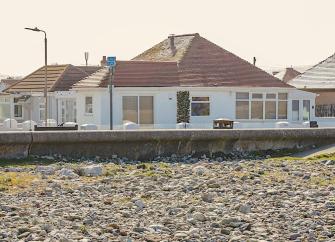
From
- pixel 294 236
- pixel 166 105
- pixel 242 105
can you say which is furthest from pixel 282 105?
pixel 294 236

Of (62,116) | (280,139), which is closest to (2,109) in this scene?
(62,116)

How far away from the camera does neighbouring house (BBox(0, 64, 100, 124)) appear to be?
159 ft

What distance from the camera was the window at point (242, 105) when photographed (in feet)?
146

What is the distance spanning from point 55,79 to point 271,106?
1444 cm

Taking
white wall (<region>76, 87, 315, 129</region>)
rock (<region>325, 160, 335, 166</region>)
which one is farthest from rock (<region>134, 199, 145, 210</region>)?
white wall (<region>76, 87, 315, 129</region>)

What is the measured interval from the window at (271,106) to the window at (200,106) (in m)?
3.53

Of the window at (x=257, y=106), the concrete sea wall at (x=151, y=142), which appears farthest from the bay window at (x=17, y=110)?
the concrete sea wall at (x=151, y=142)

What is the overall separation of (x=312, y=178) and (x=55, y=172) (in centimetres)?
662

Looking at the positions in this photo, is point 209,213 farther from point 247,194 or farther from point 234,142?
point 234,142

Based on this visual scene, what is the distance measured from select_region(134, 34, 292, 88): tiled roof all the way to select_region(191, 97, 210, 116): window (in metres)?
0.80

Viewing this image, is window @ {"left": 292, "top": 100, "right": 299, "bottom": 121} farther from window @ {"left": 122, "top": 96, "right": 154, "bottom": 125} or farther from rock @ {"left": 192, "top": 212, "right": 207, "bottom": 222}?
rock @ {"left": 192, "top": 212, "right": 207, "bottom": 222}

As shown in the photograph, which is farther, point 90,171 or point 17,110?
point 17,110

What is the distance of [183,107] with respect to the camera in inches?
1684

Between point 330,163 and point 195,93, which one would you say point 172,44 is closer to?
point 195,93
